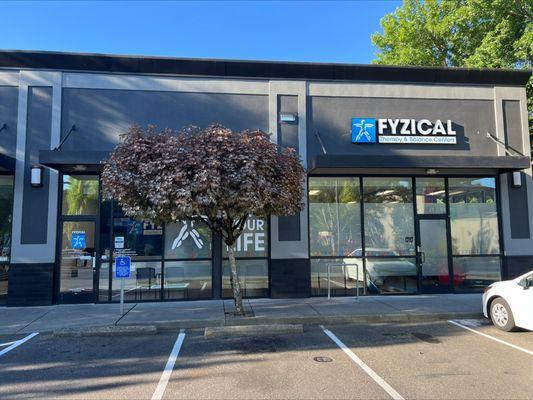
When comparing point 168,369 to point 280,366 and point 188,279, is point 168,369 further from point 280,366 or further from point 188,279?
point 188,279

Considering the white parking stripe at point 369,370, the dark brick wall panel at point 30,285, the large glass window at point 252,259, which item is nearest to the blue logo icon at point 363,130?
the large glass window at point 252,259

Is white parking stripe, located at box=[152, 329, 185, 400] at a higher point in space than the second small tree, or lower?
lower

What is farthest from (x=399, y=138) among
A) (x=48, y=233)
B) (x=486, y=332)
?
(x=48, y=233)

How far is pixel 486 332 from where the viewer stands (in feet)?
27.0

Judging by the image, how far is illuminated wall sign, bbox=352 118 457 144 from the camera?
12.4 m

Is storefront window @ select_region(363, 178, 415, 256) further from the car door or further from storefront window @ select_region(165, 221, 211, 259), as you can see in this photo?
storefront window @ select_region(165, 221, 211, 259)

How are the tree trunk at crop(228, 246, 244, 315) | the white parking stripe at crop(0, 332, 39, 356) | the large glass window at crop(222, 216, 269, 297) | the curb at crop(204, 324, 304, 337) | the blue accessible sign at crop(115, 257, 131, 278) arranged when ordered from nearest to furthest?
the white parking stripe at crop(0, 332, 39, 356) < the curb at crop(204, 324, 304, 337) < the tree trunk at crop(228, 246, 244, 315) < the blue accessible sign at crop(115, 257, 131, 278) < the large glass window at crop(222, 216, 269, 297)

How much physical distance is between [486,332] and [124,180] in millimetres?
7619

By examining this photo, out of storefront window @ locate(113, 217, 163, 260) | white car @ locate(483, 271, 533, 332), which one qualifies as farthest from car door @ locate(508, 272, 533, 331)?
storefront window @ locate(113, 217, 163, 260)

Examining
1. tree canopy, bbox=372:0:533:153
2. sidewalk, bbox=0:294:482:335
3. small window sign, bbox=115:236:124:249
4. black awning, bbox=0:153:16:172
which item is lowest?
sidewalk, bbox=0:294:482:335

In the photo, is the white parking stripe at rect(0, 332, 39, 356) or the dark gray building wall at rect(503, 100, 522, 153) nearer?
the white parking stripe at rect(0, 332, 39, 356)

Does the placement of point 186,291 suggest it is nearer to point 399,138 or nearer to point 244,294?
point 244,294

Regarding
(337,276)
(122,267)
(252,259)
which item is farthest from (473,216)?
(122,267)

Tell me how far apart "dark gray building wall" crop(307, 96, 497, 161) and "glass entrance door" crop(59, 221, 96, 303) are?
6.41m
